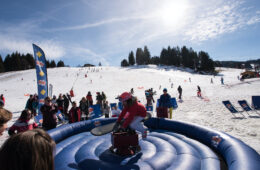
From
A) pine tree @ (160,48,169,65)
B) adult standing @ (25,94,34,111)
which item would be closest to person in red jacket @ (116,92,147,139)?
adult standing @ (25,94,34,111)

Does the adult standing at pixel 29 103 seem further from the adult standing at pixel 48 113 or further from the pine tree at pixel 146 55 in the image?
the pine tree at pixel 146 55

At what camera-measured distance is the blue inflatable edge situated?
3.54 meters

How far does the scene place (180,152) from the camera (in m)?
4.95

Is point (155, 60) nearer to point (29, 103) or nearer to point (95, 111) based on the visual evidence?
point (95, 111)

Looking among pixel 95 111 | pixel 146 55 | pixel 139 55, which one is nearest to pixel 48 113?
pixel 95 111

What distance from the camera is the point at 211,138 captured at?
18.0 ft

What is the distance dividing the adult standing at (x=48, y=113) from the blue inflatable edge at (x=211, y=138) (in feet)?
1.16

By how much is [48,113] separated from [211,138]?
633cm

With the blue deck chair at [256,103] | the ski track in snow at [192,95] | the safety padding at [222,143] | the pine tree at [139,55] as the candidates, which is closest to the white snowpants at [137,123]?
the safety padding at [222,143]

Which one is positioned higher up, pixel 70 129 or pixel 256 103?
pixel 256 103

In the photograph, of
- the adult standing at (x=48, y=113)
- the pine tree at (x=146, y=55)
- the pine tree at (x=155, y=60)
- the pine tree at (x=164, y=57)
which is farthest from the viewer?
the pine tree at (x=155, y=60)

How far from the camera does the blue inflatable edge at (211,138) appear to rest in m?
3.54

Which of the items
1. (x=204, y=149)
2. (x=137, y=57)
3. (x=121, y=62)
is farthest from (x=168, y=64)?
(x=204, y=149)

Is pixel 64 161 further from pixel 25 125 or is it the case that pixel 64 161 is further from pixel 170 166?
pixel 170 166
